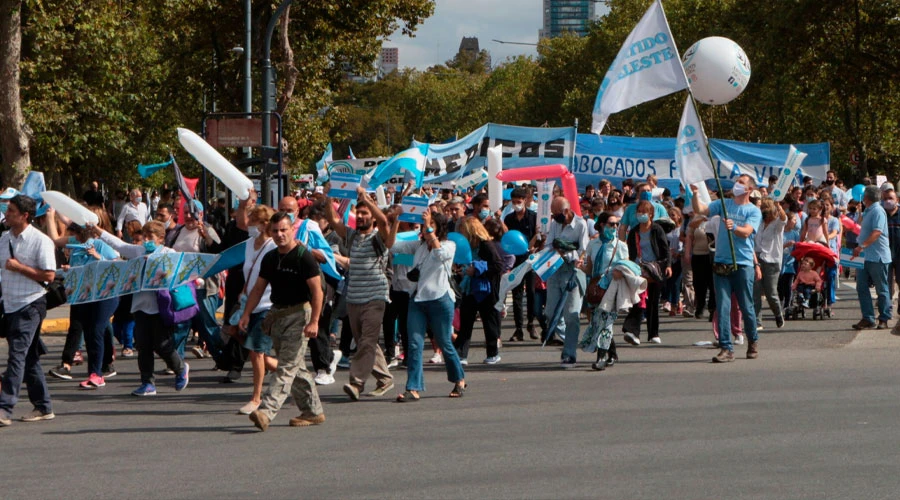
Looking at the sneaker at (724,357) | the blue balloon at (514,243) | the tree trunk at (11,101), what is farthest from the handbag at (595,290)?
the tree trunk at (11,101)

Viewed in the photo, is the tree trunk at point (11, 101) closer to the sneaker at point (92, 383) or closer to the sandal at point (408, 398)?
the sneaker at point (92, 383)

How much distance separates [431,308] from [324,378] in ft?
5.10

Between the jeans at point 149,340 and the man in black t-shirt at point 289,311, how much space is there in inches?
89.3

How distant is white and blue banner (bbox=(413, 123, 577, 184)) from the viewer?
71.3 ft

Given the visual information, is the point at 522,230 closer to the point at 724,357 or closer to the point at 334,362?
the point at 724,357

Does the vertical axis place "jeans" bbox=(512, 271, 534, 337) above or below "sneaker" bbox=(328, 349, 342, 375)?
above

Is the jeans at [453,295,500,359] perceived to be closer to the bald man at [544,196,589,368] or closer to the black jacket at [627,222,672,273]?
the bald man at [544,196,589,368]

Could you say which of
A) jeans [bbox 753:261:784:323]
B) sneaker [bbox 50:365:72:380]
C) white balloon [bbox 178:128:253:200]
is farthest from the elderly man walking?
sneaker [bbox 50:365:72:380]

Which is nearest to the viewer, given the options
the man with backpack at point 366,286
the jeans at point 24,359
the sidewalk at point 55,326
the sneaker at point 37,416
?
the jeans at point 24,359

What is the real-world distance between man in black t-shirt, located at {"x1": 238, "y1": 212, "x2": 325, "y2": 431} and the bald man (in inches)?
150

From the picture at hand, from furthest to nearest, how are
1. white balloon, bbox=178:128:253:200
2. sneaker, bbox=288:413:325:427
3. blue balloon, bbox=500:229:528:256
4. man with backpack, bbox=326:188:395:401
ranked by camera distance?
blue balloon, bbox=500:229:528:256 < white balloon, bbox=178:128:253:200 < man with backpack, bbox=326:188:395:401 < sneaker, bbox=288:413:325:427

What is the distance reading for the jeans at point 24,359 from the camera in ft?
31.1

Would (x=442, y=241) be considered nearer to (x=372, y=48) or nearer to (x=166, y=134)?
(x=372, y=48)

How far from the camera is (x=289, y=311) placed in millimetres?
9242
